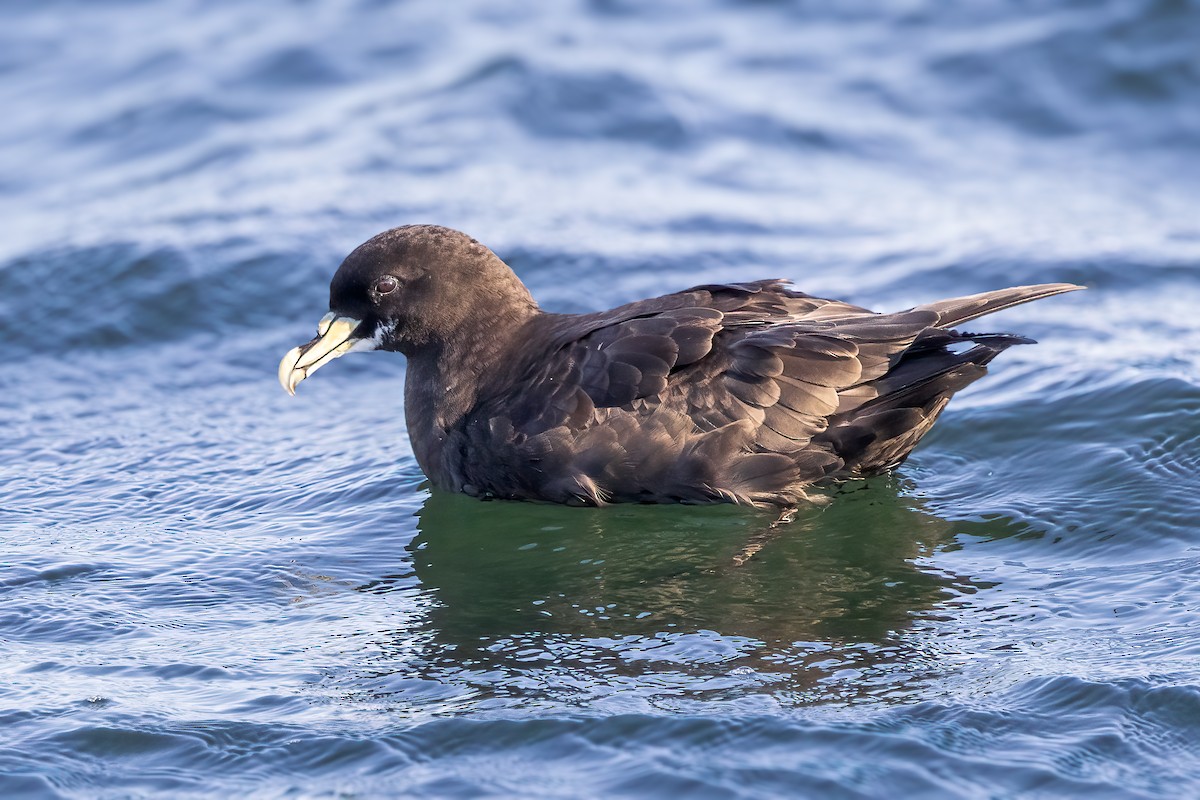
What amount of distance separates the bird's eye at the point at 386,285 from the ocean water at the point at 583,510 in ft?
3.18

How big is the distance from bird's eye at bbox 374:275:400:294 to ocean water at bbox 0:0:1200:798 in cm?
97

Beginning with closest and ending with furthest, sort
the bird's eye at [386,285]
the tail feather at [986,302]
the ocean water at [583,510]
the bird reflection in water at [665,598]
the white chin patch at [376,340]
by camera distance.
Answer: the ocean water at [583,510] → the bird reflection in water at [665,598] → the tail feather at [986,302] → the bird's eye at [386,285] → the white chin patch at [376,340]

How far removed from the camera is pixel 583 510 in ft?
22.5

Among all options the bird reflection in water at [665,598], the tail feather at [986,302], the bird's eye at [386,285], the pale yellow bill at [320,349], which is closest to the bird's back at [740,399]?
the tail feather at [986,302]

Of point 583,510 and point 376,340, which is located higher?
point 376,340

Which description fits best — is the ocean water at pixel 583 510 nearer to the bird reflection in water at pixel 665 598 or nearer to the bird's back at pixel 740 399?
the bird reflection in water at pixel 665 598

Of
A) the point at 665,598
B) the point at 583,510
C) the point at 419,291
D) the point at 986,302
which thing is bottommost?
the point at 665,598

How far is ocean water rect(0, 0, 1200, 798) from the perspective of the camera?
16.4ft

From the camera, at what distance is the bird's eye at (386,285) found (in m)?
7.27

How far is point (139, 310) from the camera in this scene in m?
9.97

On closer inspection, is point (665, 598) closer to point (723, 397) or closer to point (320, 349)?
point (723, 397)

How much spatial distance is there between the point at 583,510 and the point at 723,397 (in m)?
0.86

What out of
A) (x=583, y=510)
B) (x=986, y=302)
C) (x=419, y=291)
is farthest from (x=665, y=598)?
(x=419, y=291)

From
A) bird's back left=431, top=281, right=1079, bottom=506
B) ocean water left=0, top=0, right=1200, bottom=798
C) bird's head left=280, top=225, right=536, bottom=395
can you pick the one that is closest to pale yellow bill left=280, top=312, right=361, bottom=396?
bird's head left=280, top=225, right=536, bottom=395
